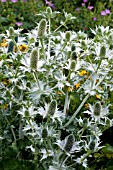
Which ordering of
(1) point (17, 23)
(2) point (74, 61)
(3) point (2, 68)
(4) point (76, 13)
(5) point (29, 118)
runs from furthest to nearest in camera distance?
(4) point (76, 13) → (1) point (17, 23) → (3) point (2, 68) → (5) point (29, 118) → (2) point (74, 61)

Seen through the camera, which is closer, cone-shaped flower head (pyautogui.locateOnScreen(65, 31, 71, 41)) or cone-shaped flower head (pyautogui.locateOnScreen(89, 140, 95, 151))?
cone-shaped flower head (pyautogui.locateOnScreen(89, 140, 95, 151))

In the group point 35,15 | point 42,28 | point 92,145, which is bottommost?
point 92,145

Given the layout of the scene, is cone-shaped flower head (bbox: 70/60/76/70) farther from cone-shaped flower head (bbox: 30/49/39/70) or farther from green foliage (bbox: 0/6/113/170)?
cone-shaped flower head (bbox: 30/49/39/70)

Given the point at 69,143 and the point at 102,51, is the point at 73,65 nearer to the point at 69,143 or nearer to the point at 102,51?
the point at 102,51

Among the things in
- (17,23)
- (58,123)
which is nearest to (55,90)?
(58,123)

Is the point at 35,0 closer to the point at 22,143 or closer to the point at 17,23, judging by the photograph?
the point at 17,23

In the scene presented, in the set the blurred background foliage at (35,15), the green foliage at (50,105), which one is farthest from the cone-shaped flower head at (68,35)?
the blurred background foliage at (35,15)

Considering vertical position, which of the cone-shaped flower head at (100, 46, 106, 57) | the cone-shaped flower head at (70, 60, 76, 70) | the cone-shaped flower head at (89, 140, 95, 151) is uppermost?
the cone-shaped flower head at (100, 46, 106, 57)

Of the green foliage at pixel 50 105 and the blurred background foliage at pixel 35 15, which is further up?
the blurred background foliage at pixel 35 15

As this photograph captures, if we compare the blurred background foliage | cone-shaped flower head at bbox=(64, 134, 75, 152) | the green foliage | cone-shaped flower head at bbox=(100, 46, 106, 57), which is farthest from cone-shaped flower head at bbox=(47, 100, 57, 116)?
the blurred background foliage

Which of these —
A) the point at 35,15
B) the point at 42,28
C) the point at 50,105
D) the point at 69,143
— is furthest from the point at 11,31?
the point at 35,15

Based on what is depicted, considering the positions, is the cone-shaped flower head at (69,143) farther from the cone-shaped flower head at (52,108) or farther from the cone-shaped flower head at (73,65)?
the cone-shaped flower head at (73,65)
